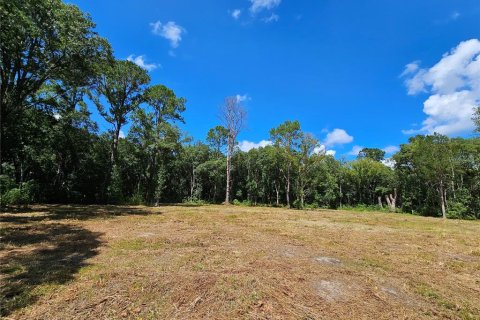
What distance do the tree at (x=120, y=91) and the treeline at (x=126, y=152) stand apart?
0.09 m

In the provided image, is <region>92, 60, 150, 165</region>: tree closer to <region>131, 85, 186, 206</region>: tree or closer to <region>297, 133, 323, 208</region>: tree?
<region>131, 85, 186, 206</region>: tree

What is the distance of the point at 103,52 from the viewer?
1605 cm

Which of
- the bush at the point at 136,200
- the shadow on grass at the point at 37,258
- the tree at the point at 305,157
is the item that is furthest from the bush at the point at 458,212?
the shadow on grass at the point at 37,258

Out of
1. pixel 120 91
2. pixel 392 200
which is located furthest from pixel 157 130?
pixel 392 200

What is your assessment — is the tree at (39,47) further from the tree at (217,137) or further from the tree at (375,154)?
the tree at (375,154)

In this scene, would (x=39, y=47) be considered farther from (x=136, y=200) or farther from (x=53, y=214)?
(x=136, y=200)

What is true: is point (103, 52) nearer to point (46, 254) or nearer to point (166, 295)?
point (46, 254)

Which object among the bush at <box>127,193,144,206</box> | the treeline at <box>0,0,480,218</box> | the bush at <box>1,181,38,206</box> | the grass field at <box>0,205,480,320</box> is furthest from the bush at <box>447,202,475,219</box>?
the bush at <box>1,181,38,206</box>

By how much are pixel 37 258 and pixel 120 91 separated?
77.0 ft

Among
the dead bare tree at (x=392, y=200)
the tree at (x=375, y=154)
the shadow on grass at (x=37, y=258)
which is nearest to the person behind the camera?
the shadow on grass at (x=37, y=258)

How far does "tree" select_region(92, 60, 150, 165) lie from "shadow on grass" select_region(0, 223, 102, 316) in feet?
61.5

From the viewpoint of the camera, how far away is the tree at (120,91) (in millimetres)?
25656

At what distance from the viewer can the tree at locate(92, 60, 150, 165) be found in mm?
25656

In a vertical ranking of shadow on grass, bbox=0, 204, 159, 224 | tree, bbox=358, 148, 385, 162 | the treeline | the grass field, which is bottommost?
the grass field
